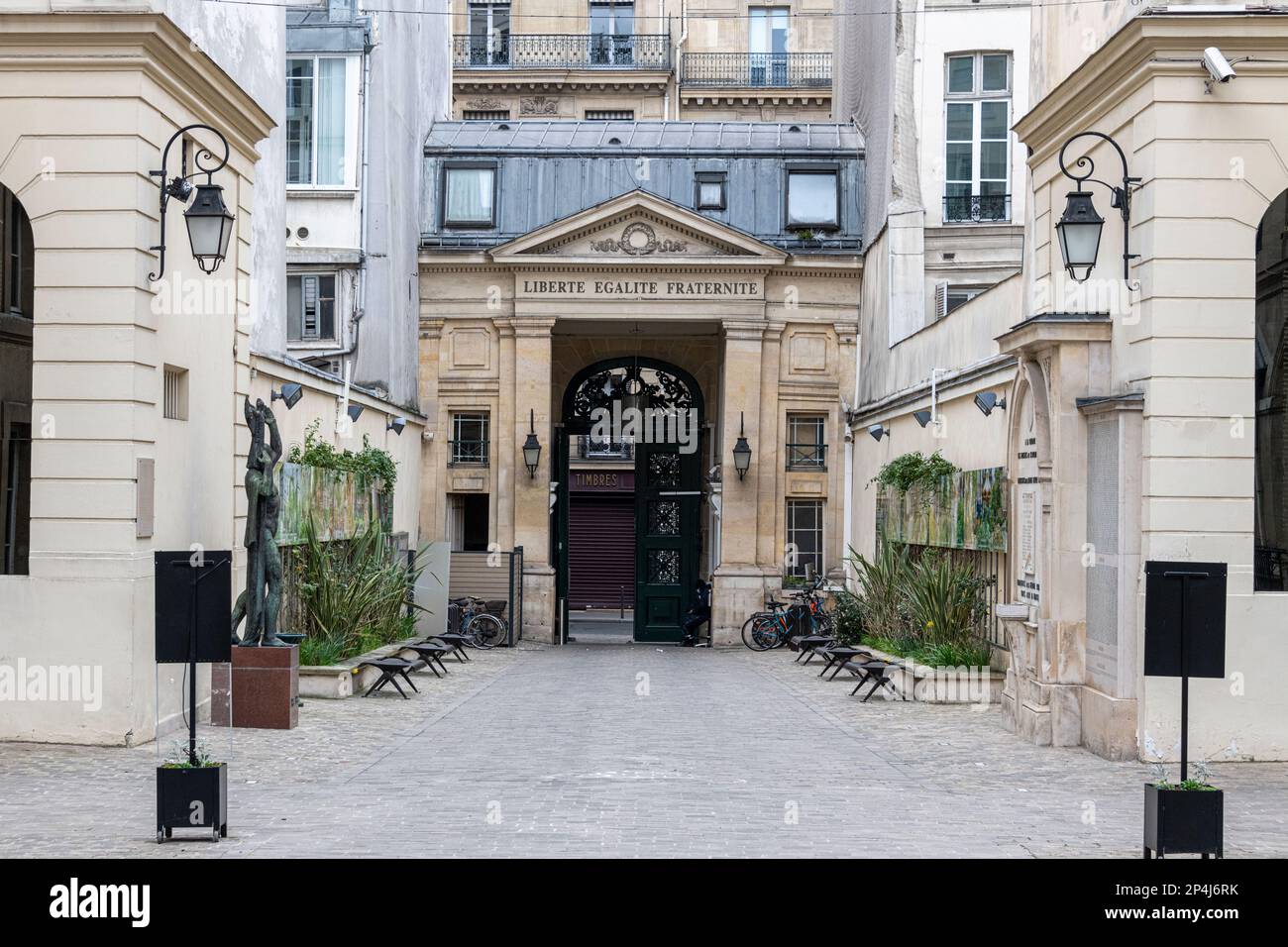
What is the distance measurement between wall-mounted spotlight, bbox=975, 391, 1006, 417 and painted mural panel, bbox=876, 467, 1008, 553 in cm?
64

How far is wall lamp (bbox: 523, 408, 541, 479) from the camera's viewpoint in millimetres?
29516

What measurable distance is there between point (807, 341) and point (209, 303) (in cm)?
1706

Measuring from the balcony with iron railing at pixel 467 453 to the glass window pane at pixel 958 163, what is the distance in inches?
389

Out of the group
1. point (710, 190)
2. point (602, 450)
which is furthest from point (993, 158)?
point (602, 450)

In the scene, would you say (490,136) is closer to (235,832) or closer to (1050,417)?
(1050,417)

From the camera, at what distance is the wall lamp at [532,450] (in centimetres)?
2952

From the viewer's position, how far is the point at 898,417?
24.4 m

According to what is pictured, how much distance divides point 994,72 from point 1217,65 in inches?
574

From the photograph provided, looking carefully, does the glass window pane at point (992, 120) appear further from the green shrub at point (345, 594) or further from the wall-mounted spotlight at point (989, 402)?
the green shrub at point (345, 594)

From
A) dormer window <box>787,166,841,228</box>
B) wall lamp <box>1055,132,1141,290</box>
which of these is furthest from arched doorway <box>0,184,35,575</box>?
dormer window <box>787,166,841,228</box>

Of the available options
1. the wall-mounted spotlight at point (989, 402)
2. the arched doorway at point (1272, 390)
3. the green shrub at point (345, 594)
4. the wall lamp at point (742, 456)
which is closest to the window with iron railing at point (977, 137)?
the wall lamp at point (742, 456)

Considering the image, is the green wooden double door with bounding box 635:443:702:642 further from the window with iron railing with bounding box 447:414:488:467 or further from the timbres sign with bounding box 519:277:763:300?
the timbres sign with bounding box 519:277:763:300

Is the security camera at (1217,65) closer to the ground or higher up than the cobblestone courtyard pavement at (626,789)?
higher up

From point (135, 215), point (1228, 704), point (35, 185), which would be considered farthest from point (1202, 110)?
point (35, 185)
